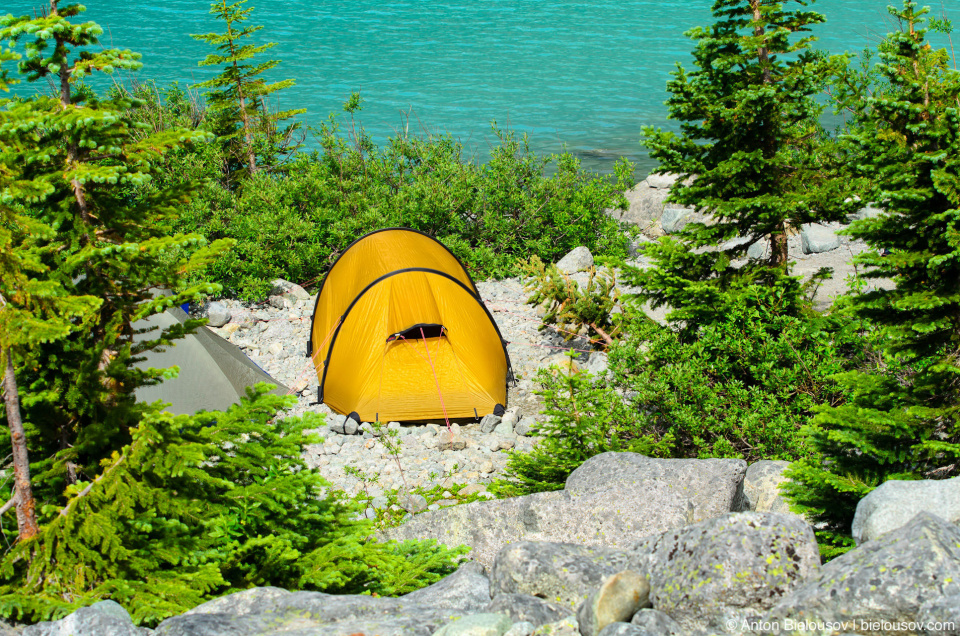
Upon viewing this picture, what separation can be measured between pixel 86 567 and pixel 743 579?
359cm

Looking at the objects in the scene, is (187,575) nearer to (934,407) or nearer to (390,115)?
(934,407)

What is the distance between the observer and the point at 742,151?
8.15 m

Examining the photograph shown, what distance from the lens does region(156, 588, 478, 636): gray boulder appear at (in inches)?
143

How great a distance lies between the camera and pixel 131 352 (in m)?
4.45

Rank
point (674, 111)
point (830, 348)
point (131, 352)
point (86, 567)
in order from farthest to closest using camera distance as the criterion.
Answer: point (674, 111) → point (830, 348) → point (131, 352) → point (86, 567)

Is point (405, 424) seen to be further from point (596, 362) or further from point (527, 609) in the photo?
point (527, 609)

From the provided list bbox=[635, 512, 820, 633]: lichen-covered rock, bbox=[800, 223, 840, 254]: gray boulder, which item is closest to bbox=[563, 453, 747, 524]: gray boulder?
bbox=[635, 512, 820, 633]: lichen-covered rock

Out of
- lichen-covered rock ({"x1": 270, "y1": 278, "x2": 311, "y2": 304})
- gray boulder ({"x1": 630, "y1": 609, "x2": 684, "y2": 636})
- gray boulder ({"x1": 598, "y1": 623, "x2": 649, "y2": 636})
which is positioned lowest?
lichen-covered rock ({"x1": 270, "y1": 278, "x2": 311, "y2": 304})

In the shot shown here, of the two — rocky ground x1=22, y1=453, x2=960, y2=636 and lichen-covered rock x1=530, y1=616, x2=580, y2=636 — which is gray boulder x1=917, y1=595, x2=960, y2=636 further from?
lichen-covered rock x1=530, y1=616, x2=580, y2=636

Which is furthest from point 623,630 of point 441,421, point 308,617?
point 441,421

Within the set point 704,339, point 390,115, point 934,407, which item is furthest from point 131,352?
point 390,115

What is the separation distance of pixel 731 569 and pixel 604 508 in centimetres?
213

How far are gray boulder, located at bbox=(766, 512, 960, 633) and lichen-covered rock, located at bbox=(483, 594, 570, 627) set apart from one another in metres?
1.16

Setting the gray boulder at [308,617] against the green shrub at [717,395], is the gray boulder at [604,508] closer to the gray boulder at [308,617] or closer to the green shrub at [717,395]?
the green shrub at [717,395]
